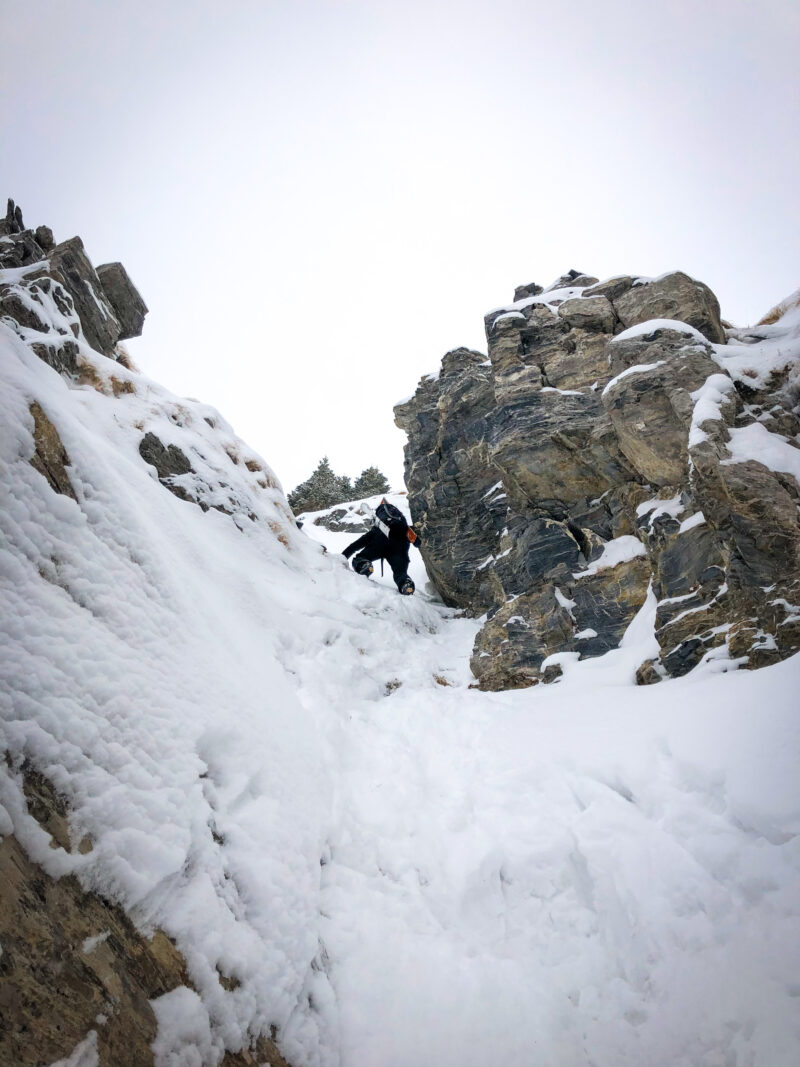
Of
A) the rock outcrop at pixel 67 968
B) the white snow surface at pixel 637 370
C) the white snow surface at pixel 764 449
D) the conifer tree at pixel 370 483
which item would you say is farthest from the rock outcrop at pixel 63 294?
the conifer tree at pixel 370 483

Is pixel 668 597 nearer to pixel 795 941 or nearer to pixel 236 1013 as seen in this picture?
pixel 795 941

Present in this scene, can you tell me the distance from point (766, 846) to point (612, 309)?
1504 centimetres

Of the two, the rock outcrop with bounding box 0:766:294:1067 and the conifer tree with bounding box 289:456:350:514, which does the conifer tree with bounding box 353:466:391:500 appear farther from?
the rock outcrop with bounding box 0:766:294:1067

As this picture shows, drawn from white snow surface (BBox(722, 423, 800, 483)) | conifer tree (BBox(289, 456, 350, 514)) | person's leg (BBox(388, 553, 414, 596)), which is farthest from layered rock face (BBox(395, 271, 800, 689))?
conifer tree (BBox(289, 456, 350, 514))

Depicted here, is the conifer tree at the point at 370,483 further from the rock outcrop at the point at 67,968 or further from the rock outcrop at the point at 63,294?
the rock outcrop at the point at 67,968

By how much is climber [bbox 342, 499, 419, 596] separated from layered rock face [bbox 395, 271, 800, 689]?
2046 mm

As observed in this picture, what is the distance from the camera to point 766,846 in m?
3.62

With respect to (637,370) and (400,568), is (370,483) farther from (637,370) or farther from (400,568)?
(637,370)

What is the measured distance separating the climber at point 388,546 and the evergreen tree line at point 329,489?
1547 cm

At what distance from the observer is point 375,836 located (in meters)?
→ 5.04

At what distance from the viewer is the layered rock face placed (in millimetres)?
7887

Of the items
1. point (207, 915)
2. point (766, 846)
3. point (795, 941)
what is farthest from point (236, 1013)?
point (766, 846)

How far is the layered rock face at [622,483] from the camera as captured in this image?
25.9 feet

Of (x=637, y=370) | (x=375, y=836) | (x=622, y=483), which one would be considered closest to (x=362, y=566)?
(x=622, y=483)
